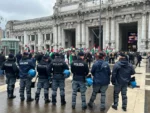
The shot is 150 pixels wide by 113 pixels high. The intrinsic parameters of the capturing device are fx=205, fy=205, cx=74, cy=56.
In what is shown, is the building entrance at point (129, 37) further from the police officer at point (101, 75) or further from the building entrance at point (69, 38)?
the police officer at point (101, 75)

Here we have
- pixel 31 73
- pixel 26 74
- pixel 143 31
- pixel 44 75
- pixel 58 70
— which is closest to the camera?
pixel 58 70

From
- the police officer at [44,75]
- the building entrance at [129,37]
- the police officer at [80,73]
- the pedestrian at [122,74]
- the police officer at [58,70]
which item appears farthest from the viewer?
the building entrance at [129,37]

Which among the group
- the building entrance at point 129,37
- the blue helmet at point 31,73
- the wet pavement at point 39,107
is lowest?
the wet pavement at point 39,107

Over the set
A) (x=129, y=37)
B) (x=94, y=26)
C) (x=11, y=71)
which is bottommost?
(x=11, y=71)

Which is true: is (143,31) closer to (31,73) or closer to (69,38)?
(69,38)

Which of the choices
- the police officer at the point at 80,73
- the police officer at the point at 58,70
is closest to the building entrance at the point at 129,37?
the police officer at the point at 58,70

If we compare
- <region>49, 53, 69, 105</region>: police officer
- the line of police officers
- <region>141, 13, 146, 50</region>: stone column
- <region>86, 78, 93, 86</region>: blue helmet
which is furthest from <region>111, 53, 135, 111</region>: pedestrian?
<region>141, 13, 146, 50</region>: stone column

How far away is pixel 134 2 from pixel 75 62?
34.5 metres

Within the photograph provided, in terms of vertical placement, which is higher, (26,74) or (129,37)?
(129,37)

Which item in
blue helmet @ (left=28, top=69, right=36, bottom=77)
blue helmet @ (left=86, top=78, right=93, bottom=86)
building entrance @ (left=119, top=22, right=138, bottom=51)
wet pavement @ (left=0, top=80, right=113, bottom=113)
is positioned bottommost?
wet pavement @ (left=0, top=80, right=113, bottom=113)

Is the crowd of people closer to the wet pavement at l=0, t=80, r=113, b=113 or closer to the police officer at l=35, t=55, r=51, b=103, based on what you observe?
the police officer at l=35, t=55, r=51, b=103

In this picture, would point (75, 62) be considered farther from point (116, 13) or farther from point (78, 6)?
point (78, 6)

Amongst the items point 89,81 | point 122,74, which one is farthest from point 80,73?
point 122,74

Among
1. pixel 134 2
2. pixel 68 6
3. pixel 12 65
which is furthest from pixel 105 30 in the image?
pixel 12 65
